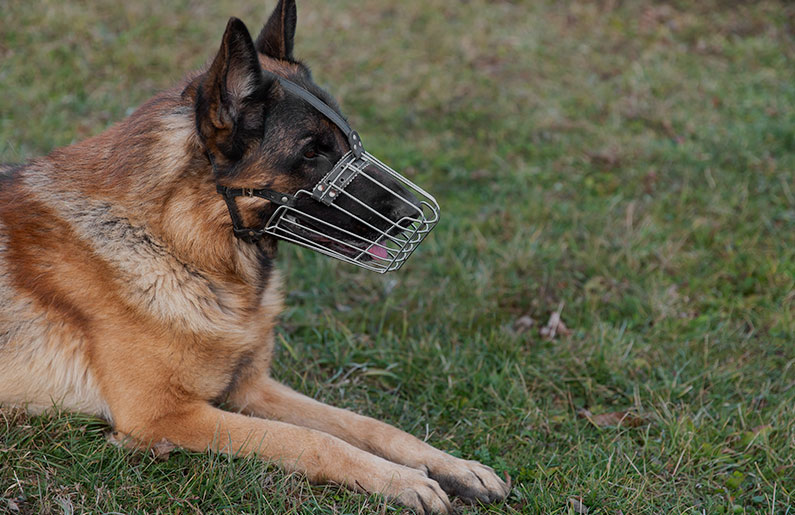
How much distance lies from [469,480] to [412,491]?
0.30 metres

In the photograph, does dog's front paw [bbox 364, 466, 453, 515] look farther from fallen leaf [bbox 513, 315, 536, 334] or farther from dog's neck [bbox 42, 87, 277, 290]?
fallen leaf [bbox 513, 315, 536, 334]

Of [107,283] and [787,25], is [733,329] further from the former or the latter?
[787,25]

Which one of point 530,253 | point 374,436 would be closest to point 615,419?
point 374,436

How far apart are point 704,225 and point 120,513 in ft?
13.9

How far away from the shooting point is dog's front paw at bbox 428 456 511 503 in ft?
9.30

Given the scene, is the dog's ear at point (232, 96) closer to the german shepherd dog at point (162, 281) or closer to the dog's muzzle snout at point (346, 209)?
the german shepherd dog at point (162, 281)

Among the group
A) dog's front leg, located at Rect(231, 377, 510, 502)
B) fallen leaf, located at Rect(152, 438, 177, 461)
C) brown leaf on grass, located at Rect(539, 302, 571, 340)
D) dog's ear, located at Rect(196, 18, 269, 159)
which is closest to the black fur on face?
dog's ear, located at Rect(196, 18, 269, 159)

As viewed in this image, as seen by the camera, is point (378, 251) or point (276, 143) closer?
point (276, 143)

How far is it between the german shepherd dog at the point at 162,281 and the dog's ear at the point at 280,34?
164mm

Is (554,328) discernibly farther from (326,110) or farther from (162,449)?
(162,449)

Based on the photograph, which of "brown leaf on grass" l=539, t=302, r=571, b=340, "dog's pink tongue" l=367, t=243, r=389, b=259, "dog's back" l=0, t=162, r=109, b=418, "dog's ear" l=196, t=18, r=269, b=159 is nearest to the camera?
"dog's ear" l=196, t=18, r=269, b=159

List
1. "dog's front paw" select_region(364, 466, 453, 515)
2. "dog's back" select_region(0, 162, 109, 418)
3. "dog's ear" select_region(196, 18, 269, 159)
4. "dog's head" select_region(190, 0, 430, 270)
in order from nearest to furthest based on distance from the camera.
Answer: "dog's ear" select_region(196, 18, 269, 159) → "dog's head" select_region(190, 0, 430, 270) → "dog's front paw" select_region(364, 466, 453, 515) → "dog's back" select_region(0, 162, 109, 418)

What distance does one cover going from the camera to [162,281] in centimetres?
282

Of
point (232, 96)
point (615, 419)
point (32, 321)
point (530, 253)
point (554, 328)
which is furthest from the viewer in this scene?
point (530, 253)
